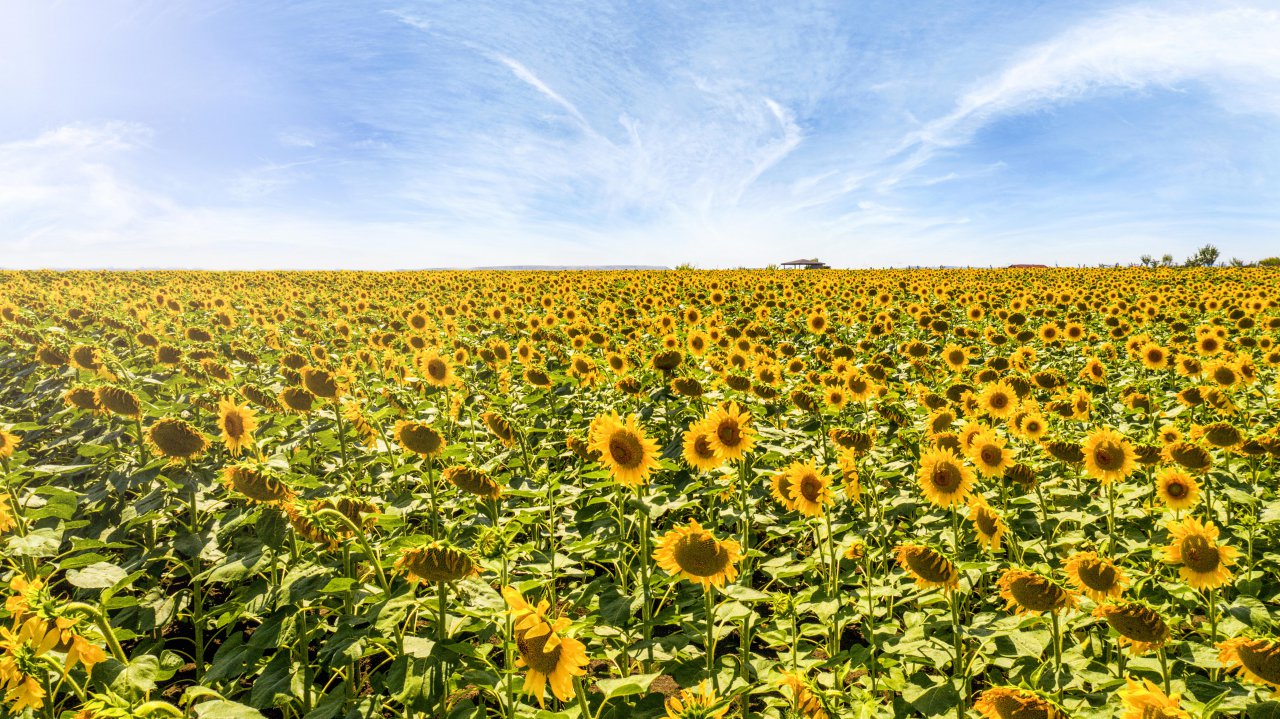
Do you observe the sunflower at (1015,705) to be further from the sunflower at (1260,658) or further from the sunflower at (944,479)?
the sunflower at (944,479)

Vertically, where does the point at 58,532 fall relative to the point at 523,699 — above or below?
above

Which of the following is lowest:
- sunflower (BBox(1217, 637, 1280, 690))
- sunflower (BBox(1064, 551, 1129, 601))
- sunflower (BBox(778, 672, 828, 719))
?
sunflower (BBox(778, 672, 828, 719))

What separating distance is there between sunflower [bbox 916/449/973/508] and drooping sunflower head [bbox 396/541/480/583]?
280 cm

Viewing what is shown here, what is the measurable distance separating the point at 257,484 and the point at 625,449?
163 cm

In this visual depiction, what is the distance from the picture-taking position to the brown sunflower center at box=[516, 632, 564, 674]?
6.32 ft

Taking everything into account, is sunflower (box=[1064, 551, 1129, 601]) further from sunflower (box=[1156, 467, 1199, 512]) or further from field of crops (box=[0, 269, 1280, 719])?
sunflower (box=[1156, 467, 1199, 512])

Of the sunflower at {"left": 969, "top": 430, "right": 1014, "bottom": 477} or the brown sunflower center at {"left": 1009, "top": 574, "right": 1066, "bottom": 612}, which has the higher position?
the sunflower at {"left": 969, "top": 430, "right": 1014, "bottom": 477}

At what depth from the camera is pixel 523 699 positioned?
120 inches

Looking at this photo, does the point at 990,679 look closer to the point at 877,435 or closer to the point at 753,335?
the point at 877,435

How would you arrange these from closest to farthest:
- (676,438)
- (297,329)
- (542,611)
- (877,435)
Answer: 1. (542,611)
2. (676,438)
3. (877,435)
4. (297,329)

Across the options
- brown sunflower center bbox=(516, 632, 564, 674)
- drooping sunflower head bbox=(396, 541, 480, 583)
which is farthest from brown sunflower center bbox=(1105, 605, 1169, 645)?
drooping sunflower head bbox=(396, 541, 480, 583)

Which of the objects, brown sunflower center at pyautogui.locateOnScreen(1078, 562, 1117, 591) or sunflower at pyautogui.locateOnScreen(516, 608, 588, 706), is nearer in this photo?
sunflower at pyautogui.locateOnScreen(516, 608, 588, 706)

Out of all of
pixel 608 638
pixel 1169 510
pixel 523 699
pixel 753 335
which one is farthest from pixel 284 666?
pixel 753 335

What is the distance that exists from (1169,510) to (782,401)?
302cm
